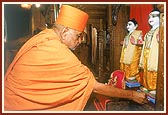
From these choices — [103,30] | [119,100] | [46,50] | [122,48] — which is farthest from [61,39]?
[119,100]

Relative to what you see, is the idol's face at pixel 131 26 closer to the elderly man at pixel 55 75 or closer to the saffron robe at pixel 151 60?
the saffron robe at pixel 151 60

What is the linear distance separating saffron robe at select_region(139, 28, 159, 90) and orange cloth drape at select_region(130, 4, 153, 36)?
7 cm

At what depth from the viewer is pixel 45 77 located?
2.01 meters

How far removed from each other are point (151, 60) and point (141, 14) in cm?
33

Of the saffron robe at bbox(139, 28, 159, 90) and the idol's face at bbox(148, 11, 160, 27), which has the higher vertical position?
the idol's face at bbox(148, 11, 160, 27)

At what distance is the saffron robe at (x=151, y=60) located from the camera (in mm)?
2020

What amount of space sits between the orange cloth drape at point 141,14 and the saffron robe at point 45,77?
1.60 feet

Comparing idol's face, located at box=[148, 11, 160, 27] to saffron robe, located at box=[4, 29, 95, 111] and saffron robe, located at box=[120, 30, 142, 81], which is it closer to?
saffron robe, located at box=[120, 30, 142, 81]

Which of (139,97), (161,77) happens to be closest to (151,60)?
(161,77)

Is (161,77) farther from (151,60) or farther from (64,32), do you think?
(64,32)

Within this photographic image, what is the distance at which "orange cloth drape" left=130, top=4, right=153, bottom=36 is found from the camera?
6.68ft

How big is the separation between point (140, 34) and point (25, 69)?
2.73ft

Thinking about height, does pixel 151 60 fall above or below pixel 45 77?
above

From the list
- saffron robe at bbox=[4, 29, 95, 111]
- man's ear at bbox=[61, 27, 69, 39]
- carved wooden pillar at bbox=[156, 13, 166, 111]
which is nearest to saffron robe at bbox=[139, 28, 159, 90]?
carved wooden pillar at bbox=[156, 13, 166, 111]
